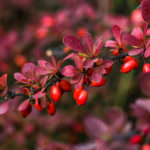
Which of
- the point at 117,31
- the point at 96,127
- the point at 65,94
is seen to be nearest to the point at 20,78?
the point at 117,31

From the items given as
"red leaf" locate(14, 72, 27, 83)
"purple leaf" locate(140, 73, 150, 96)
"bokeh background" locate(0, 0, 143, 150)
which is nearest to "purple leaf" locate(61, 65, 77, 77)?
"red leaf" locate(14, 72, 27, 83)

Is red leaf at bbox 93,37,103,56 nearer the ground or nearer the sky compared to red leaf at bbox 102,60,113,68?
nearer the sky

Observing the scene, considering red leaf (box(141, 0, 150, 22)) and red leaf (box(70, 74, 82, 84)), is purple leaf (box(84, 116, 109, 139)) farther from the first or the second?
red leaf (box(141, 0, 150, 22))

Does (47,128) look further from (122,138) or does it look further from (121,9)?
(121,9)

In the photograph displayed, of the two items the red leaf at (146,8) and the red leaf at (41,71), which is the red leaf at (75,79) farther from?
the red leaf at (146,8)

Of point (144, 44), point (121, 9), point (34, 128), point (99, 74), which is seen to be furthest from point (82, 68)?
point (121, 9)

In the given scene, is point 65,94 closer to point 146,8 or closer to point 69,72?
point 69,72
